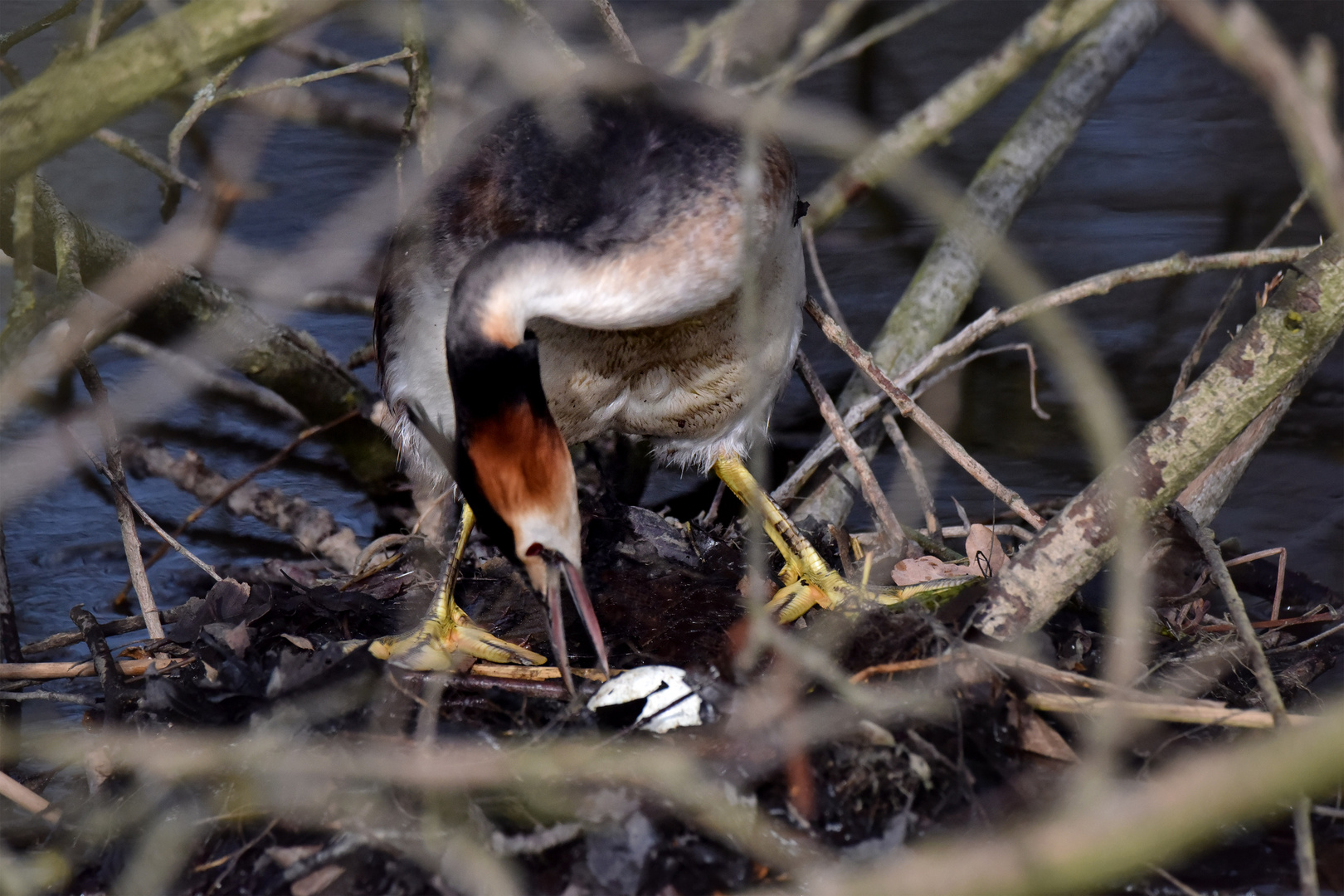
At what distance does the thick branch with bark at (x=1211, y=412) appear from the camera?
104 inches

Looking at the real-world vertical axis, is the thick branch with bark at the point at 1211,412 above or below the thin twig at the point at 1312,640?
above

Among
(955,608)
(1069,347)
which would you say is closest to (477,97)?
(955,608)

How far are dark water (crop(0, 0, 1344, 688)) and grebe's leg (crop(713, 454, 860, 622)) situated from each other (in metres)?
1.33

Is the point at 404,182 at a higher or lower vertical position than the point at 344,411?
higher

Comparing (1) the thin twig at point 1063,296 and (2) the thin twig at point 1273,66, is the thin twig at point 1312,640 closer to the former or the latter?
(1) the thin twig at point 1063,296

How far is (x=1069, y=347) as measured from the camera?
6.58 feet

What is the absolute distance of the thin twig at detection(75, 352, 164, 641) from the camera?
3.28 metres

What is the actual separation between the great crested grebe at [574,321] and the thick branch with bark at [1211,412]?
877 millimetres

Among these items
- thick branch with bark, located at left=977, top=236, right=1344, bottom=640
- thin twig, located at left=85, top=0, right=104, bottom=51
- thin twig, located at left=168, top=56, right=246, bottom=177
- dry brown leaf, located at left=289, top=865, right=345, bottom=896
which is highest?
thin twig, located at left=85, top=0, right=104, bottom=51

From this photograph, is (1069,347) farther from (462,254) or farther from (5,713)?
(5,713)

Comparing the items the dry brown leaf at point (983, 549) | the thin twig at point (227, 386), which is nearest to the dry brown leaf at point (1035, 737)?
the dry brown leaf at point (983, 549)

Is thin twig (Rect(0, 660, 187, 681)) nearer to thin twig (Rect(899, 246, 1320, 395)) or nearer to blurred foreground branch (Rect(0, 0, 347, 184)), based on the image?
blurred foreground branch (Rect(0, 0, 347, 184))

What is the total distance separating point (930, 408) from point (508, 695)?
2920mm

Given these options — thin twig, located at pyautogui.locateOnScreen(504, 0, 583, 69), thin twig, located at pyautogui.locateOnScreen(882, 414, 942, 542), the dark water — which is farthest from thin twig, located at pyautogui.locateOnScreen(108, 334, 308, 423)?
thin twig, located at pyautogui.locateOnScreen(882, 414, 942, 542)
